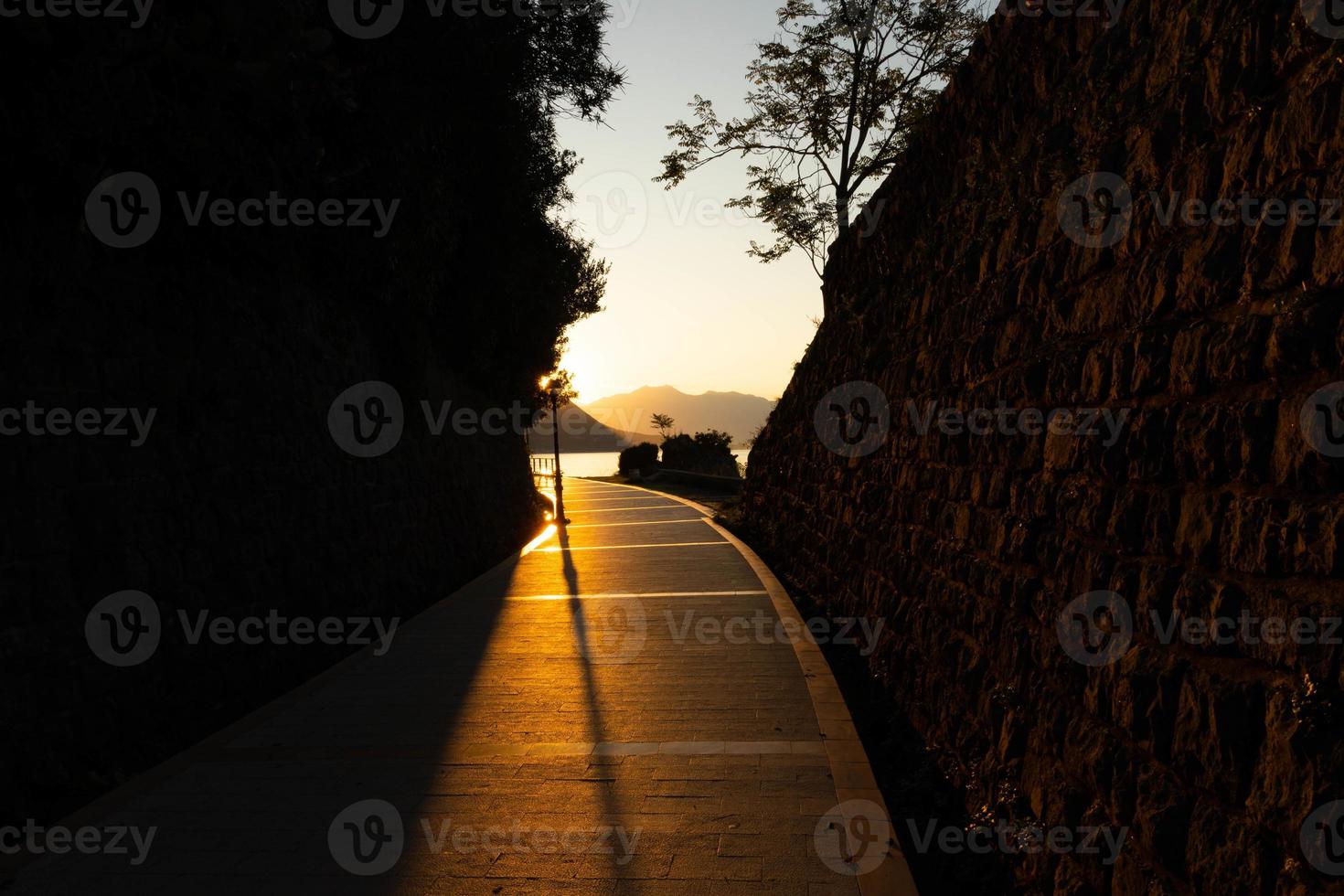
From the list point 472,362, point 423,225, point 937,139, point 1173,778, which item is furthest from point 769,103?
point 1173,778

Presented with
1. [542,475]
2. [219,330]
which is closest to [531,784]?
[219,330]

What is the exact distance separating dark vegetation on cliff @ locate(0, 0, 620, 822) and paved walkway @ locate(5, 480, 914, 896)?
67 centimetres

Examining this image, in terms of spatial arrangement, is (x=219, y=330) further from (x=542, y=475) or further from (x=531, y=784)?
(x=542, y=475)

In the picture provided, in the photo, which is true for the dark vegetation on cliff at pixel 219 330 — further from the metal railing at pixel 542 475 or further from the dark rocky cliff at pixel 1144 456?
the metal railing at pixel 542 475

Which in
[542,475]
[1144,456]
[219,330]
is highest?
[219,330]

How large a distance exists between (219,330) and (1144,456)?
21.2ft

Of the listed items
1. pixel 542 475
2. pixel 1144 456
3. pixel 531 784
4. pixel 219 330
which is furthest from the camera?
pixel 542 475

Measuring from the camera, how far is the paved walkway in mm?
4086

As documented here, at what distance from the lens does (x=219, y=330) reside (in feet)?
23.2

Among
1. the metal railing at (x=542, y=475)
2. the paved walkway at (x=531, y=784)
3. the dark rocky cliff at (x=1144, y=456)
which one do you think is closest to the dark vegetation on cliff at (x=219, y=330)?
the paved walkway at (x=531, y=784)

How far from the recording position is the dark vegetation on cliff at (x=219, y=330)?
4.96 meters

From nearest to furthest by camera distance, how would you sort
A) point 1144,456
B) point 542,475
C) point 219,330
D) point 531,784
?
point 1144,456, point 531,784, point 219,330, point 542,475

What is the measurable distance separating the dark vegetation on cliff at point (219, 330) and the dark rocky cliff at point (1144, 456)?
3975mm

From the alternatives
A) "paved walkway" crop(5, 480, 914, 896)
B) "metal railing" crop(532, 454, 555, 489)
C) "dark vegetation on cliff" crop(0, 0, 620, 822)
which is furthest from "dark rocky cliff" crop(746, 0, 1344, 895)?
"metal railing" crop(532, 454, 555, 489)
